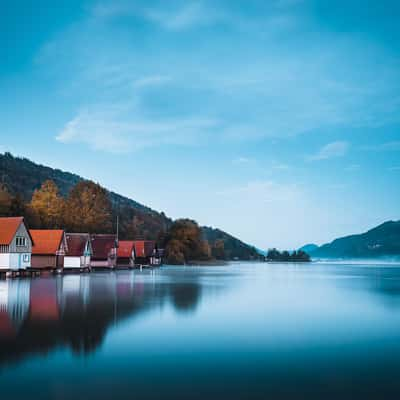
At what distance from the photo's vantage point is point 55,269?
2077 inches

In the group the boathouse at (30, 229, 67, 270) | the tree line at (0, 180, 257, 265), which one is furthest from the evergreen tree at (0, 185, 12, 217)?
the boathouse at (30, 229, 67, 270)

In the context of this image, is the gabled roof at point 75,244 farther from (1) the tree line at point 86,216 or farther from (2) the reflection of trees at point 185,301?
(2) the reflection of trees at point 185,301

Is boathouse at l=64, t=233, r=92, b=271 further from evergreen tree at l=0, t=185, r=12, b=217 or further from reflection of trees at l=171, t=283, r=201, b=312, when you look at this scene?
reflection of trees at l=171, t=283, r=201, b=312

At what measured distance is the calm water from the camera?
29.0ft

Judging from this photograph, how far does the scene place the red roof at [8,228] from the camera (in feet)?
139

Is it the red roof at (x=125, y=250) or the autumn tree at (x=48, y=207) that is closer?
the autumn tree at (x=48, y=207)

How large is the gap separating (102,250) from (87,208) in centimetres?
1283

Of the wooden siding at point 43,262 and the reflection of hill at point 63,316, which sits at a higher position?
the wooden siding at point 43,262

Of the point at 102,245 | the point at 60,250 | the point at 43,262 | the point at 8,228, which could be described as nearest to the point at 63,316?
the point at 8,228

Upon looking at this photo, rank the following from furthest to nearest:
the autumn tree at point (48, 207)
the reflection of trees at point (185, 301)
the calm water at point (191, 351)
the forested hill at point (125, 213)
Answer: the forested hill at point (125, 213)
the autumn tree at point (48, 207)
the reflection of trees at point (185, 301)
the calm water at point (191, 351)

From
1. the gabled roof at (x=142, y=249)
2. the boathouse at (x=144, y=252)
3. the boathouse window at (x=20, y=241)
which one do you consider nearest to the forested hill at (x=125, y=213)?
the boathouse at (x=144, y=252)

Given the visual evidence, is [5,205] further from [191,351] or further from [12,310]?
[191,351]

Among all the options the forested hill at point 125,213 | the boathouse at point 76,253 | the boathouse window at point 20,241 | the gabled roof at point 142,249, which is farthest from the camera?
the forested hill at point 125,213

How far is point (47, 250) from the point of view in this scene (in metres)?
52.3
